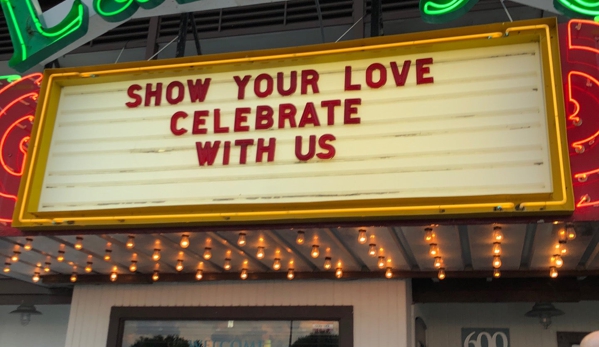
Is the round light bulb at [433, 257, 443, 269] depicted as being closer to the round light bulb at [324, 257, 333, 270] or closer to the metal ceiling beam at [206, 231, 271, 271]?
the round light bulb at [324, 257, 333, 270]

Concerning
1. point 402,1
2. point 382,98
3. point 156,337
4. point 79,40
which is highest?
point 402,1

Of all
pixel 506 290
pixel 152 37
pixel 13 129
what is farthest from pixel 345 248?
pixel 152 37

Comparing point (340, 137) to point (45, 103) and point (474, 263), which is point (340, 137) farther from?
point (45, 103)

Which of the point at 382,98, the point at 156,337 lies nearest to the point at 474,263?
the point at 382,98

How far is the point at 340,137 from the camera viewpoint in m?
6.20

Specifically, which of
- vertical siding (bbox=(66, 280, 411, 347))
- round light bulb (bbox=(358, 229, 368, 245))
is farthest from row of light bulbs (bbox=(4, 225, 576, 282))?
vertical siding (bbox=(66, 280, 411, 347))

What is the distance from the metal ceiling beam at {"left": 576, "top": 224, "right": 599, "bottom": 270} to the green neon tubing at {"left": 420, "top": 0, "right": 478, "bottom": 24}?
2.37 metres

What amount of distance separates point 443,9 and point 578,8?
1198 millimetres

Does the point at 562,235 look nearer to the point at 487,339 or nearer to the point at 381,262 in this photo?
the point at 381,262

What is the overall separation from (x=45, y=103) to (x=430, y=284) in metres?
5.81

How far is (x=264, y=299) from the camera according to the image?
8906mm

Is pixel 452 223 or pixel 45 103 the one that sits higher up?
pixel 45 103

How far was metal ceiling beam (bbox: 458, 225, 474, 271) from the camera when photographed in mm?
6256

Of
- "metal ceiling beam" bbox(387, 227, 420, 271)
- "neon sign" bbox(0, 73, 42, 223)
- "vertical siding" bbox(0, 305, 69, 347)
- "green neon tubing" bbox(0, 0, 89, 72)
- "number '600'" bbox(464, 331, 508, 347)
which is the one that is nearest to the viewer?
"metal ceiling beam" bbox(387, 227, 420, 271)
